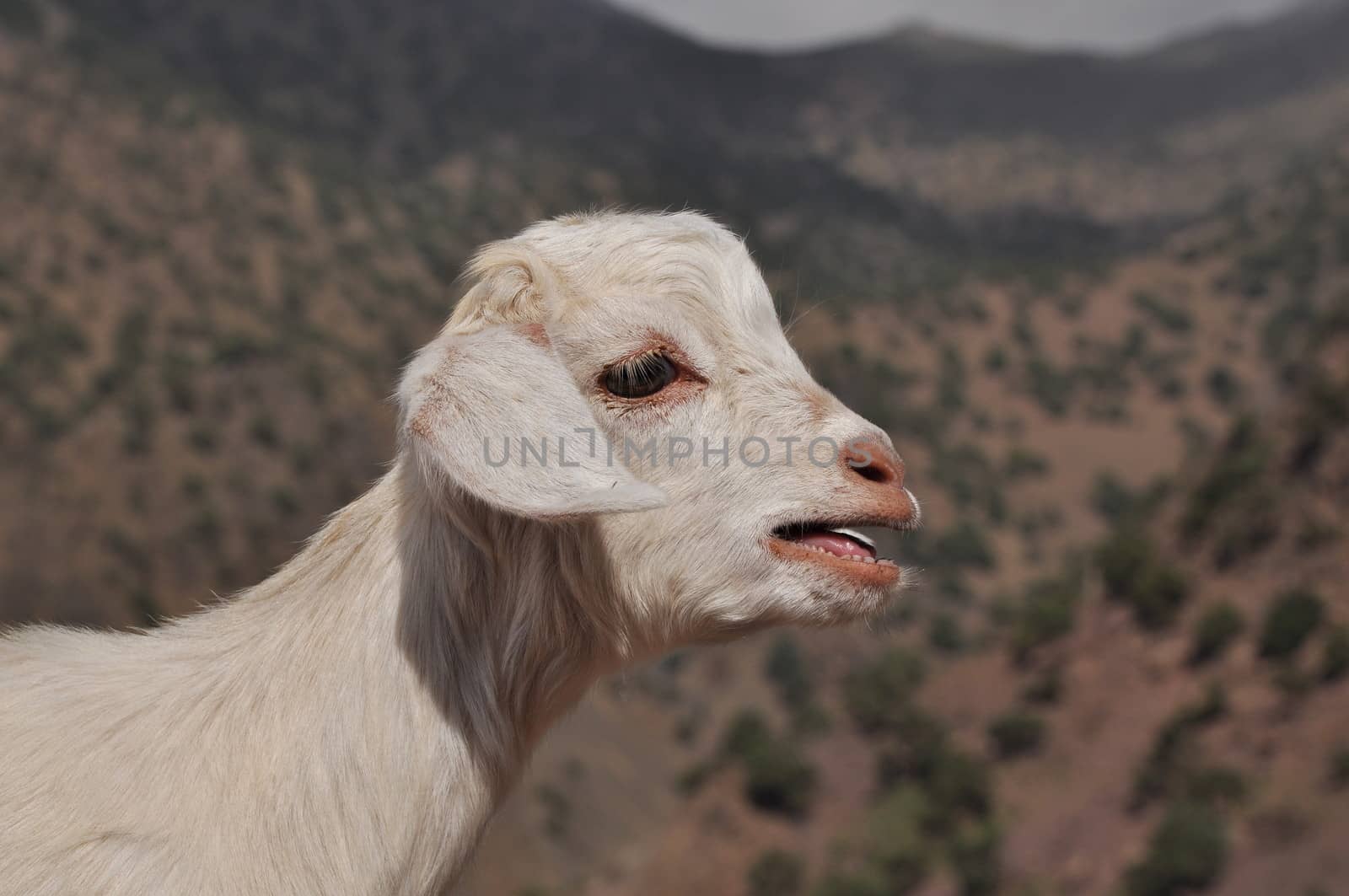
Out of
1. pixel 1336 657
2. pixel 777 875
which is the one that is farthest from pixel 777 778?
pixel 1336 657

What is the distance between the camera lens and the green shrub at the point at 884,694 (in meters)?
32.2

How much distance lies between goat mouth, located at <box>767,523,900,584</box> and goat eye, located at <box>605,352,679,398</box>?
0.62 metres

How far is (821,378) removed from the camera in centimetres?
5822

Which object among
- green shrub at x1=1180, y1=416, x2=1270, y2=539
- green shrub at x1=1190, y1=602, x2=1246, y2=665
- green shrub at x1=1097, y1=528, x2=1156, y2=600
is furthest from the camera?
green shrub at x1=1180, y1=416, x2=1270, y2=539

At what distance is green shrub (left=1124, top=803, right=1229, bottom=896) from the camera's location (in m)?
18.8

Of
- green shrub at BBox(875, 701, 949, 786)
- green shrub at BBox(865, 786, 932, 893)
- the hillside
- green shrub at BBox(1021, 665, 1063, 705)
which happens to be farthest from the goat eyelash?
green shrub at BBox(875, 701, 949, 786)

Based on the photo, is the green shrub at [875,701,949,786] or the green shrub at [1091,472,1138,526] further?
the green shrub at [1091,472,1138,526]

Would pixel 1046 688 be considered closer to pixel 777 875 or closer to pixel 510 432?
pixel 777 875

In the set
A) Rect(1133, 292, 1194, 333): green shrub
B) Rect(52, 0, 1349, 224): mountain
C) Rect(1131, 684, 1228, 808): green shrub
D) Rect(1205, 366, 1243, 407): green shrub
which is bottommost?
Rect(1131, 684, 1228, 808): green shrub

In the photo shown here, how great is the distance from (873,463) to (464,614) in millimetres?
1435

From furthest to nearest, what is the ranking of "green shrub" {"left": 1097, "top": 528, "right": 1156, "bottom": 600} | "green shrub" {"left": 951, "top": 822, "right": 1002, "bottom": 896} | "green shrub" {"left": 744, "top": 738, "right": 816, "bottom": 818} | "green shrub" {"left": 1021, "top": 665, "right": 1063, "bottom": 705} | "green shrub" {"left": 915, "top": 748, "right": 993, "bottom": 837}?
1. "green shrub" {"left": 744, "top": 738, "right": 816, "bottom": 818}
2. "green shrub" {"left": 1097, "top": 528, "right": 1156, "bottom": 600}
3. "green shrub" {"left": 1021, "top": 665, "right": 1063, "bottom": 705}
4. "green shrub" {"left": 915, "top": 748, "right": 993, "bottom": 837}
5. "green shrub" {"left": 951, "top": 822, "right": 1002, "bottom": 896}

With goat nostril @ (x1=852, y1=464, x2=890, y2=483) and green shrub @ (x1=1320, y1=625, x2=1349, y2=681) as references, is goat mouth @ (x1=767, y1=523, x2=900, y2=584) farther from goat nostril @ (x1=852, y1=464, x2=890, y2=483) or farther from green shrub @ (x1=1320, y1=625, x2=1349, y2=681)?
green shrub @ (x1=1320, y1=625, x2=1349, y2=681)

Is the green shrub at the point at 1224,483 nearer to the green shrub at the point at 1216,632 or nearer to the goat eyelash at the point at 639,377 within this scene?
the green shrub at the point at 1216,632

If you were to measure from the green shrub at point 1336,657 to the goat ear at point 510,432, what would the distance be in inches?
856
